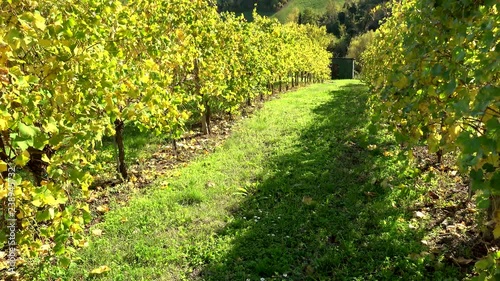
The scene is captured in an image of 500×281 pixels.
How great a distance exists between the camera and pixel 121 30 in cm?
372

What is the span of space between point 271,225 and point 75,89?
3.88m

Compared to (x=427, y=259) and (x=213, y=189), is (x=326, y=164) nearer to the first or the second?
(x=213, y=189)

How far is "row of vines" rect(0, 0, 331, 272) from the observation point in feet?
7.89

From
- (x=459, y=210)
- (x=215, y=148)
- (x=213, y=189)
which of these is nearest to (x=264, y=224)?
(x=213, y=189)

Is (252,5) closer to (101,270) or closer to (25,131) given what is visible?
(101,270)

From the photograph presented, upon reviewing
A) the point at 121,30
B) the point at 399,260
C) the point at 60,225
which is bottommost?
the point at 399,260

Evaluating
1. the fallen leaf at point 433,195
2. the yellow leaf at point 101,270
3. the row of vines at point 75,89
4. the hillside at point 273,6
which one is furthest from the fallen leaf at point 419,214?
the hillside at point 273,6

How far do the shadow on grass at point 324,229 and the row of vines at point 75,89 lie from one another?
2.05m

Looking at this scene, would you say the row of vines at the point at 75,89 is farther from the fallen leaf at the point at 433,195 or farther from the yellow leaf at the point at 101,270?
the fallen leaf at the point at 433,195

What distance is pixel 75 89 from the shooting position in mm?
3434

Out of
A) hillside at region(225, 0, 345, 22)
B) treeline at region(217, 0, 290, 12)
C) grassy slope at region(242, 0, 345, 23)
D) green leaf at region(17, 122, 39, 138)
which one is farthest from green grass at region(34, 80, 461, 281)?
treeline at region(217, 0, 290, 12)

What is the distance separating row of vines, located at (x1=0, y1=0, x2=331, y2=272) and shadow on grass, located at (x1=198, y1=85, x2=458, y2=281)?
205cm

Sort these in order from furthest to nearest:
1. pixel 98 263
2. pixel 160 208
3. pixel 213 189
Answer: pixel 213 189, pixel 160 208, pixel 98 263

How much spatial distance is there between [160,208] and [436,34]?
537 centimetres
